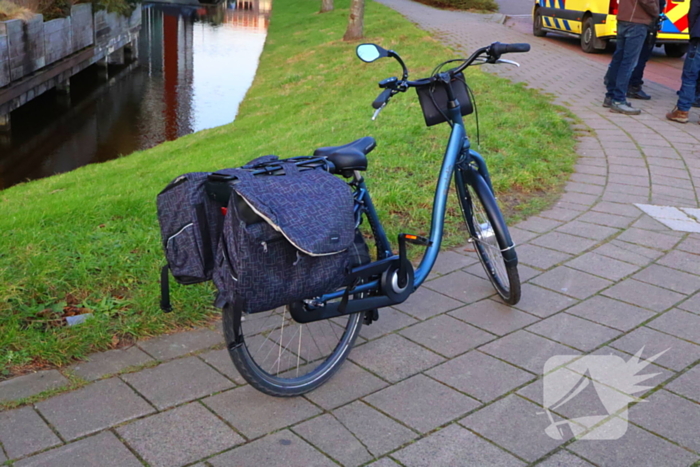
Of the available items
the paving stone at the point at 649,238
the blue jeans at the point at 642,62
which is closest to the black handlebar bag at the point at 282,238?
the paving stone at the point at 649,238

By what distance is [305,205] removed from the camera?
8.36ft

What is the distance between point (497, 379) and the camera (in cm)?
325

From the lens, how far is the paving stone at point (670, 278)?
14.1 ft

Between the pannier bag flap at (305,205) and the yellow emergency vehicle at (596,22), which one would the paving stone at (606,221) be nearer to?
the pannier bag flap at (305,205)

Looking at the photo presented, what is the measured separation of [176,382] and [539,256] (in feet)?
8.59

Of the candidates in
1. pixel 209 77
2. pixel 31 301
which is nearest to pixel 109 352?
pixel 31 301

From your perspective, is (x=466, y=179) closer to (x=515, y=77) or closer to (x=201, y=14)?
(x=515, y=77)

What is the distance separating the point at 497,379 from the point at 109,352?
1.79 m

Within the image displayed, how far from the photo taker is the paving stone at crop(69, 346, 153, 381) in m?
3.16

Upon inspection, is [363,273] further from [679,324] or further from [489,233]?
[679,324]

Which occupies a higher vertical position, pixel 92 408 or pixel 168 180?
pixel 92 408

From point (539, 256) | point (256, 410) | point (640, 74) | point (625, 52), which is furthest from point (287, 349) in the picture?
point (640, 74)

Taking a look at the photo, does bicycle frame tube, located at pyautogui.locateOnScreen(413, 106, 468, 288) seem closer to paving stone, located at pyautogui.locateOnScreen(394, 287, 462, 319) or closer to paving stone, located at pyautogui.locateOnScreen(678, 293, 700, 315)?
paving stone, located at pyautogui.locateOnScreen(394, 287, 462, 319)

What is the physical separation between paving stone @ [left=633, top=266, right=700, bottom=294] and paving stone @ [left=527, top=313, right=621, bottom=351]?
80cm
